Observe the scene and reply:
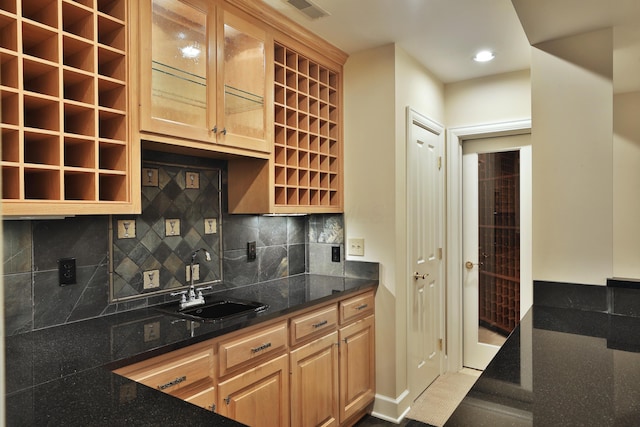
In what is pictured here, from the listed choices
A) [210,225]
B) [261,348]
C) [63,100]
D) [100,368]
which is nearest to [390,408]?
[261,348]

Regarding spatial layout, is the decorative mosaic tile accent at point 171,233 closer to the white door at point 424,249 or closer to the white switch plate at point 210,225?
the white switch plate at point 210,225

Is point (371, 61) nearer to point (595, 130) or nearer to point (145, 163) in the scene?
point (595, 130)

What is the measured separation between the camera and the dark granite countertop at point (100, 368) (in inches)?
42.9

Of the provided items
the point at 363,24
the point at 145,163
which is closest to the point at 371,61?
the point at 363,24

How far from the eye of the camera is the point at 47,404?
1.17m

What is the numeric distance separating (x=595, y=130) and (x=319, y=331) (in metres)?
1.74

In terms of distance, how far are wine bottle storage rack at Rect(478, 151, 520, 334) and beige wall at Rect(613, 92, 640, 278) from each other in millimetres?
786

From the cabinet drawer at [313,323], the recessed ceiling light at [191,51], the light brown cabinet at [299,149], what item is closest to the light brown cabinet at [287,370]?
the cabinet drawer at [313,323]

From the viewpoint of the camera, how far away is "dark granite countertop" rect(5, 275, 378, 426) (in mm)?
1089

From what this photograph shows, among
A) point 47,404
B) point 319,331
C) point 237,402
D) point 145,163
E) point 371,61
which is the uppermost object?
point 371,61

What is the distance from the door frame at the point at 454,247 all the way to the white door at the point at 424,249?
0.10 m

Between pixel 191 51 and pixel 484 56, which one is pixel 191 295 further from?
pixel 484 56

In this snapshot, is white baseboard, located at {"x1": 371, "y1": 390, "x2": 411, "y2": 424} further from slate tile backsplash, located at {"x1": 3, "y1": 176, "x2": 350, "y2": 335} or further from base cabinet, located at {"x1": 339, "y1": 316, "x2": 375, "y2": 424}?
slate tile backsplash, located at {"x1": 3, "y1": 176, "x2": 350, "y2": 335}

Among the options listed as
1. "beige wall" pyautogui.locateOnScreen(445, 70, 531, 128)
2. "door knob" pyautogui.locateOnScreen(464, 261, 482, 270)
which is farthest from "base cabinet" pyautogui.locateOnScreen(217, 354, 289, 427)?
"beige wall" pyautogui.locateOnScreen(445, 70, 531, 128)
